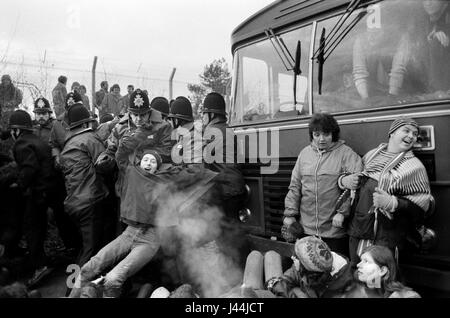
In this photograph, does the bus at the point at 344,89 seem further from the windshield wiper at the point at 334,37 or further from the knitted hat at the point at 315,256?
the knitted hat at the point at 315,256

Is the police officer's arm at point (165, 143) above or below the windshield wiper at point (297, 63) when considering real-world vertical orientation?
below

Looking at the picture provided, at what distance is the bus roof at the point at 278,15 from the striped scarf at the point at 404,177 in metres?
1.36

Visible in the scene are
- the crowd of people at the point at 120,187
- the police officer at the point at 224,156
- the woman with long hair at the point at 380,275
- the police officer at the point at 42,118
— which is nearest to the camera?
the woman with long hair at the point at 380,275

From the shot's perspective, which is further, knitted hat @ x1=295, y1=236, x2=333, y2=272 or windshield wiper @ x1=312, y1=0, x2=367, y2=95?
windshield wiper @ x1=312, y1=0, x2=367, y2=95

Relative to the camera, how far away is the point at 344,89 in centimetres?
347

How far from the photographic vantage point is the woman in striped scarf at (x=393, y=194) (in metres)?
2.79

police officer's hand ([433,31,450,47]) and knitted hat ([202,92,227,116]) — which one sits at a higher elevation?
police officer's hand ([433,31,450,47])

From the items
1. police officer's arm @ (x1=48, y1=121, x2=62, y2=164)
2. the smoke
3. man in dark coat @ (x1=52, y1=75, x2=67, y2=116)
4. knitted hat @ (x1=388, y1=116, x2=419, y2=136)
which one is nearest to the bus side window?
knitted hat @ (x1=388, y1=116, x2=419, y2=136)

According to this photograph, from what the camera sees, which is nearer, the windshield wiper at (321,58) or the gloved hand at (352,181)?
the gloved hand at (352,181)

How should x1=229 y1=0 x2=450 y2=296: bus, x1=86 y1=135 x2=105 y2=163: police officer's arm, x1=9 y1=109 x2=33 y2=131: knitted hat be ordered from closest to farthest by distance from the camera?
x1=229 y1=0 x2=450 y2=296: bus < x1=86 y1=135 x2=105 y2=163: police officer's arm < x1=9 y1=109 x2=33 y2=131: knitted hat

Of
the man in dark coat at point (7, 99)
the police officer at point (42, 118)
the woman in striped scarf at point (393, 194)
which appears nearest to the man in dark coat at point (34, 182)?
the police officer at point (42, 118)

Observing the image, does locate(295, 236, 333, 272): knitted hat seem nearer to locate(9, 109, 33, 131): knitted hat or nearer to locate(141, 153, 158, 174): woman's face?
locate(141, 153, 158, 174): woman's face

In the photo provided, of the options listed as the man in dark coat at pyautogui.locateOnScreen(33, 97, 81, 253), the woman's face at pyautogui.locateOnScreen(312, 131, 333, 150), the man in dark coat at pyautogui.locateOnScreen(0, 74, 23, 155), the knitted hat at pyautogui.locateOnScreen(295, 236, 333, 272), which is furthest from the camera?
the man in dark coat at pyautogui.locateOnScreen(0, 74, 23, 155)

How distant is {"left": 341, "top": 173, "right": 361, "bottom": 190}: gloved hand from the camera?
122 inches
